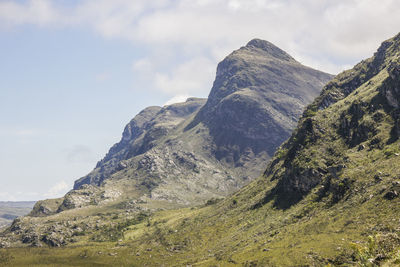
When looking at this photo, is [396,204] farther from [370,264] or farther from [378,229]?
[370,264]

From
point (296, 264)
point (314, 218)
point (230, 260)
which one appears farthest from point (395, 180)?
point (230, 260)

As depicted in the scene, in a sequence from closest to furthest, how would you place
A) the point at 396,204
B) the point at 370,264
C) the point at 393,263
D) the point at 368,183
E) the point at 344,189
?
the point at 393,263 < the point at 370,264 < the point at 396,204 < the point at 368,183 < the point at 344,189

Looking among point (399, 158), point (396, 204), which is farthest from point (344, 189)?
point (396, 204)

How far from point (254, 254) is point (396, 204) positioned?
78.5 m

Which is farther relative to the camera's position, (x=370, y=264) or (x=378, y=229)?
(x=378, y=229)

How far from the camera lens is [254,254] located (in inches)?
7515

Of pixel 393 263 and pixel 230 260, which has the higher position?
pixel 393 263

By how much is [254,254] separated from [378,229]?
72312mm

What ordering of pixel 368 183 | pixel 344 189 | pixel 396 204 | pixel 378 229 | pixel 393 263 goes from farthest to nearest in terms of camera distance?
1. pixel 344 189
2. pixel 368 183
3. pixel 396 204
4. pixel 378 229
5. pixel 393 263

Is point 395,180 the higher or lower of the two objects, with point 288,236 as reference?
higher

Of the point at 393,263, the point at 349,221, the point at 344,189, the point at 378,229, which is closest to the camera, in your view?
the point at 393,263

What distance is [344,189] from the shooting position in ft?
635

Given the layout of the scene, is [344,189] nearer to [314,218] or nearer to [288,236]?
[314,218]

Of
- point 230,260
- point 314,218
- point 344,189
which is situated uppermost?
point 344,189
